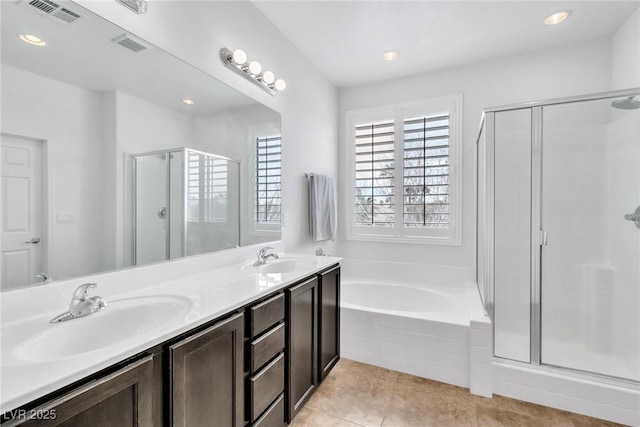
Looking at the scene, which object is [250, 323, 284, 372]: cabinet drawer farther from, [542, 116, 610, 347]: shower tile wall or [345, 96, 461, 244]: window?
[345, 96, 461, 244]: window

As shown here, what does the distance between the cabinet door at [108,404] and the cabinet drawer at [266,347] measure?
1.53ft

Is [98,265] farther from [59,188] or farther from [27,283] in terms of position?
[59,188]

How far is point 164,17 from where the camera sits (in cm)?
144

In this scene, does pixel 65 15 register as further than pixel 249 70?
No

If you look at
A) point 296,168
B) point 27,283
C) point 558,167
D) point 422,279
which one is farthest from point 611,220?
point 27,283

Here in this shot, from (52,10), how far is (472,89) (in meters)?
3.18

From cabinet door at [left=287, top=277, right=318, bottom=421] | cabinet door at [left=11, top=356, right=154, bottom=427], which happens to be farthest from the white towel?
cabinet door at [left=11, top=356, right=154, bottom=427]

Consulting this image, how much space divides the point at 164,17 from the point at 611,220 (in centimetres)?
304

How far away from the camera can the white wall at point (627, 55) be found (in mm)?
2113

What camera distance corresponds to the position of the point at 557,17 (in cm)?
221

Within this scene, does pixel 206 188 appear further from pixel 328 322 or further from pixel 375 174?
pixel 375 174

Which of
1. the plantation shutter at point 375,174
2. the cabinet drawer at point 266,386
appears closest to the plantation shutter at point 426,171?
the plantation shutter at point 375,174

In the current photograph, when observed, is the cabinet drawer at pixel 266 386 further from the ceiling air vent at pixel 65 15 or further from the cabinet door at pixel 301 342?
the ceiling air vent at pixel 65 15

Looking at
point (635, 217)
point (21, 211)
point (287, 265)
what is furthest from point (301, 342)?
point (635, 217)
